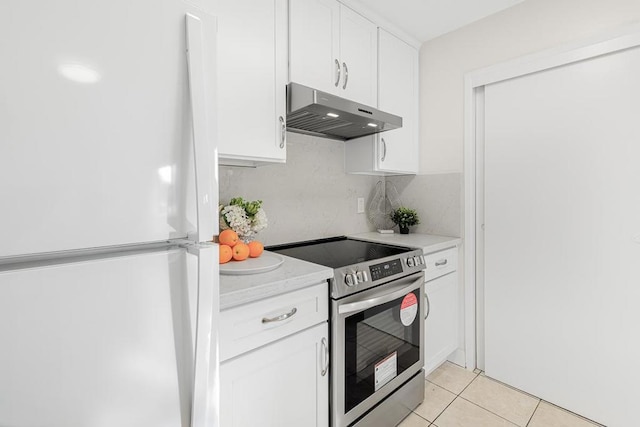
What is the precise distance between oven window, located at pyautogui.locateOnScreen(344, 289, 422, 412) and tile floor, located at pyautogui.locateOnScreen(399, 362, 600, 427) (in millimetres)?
322

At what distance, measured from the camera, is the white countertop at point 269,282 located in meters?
1.02

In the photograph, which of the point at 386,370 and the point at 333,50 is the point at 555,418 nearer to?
the point at 386,370

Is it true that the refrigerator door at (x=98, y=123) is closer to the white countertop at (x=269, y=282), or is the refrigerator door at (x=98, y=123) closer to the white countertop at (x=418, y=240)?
the white countertop at (x=269, y=282)

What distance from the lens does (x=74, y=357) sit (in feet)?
1.94

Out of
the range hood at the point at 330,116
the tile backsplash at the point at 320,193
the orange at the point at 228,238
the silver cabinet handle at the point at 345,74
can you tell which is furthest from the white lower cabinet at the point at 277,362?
the silver cabinet handle at the point at 345,74

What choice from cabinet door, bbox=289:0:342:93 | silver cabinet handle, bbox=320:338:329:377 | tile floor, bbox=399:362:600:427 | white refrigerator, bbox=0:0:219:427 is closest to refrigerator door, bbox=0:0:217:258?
white refrigerator, bbox=0:0:219:427

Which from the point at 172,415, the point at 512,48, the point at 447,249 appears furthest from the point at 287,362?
the point at 512,48

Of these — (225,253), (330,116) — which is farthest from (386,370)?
(330,116)

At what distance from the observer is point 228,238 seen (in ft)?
4.58

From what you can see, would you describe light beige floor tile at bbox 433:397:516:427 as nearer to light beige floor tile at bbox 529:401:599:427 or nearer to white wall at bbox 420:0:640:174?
light beige floor tile at bbox 529:401:599:427

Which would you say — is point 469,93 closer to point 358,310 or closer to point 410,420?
point 358,310

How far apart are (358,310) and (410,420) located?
2.82 ft

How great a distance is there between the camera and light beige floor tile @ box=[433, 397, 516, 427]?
1668 millimetres

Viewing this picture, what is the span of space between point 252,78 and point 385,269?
44.4 inches
